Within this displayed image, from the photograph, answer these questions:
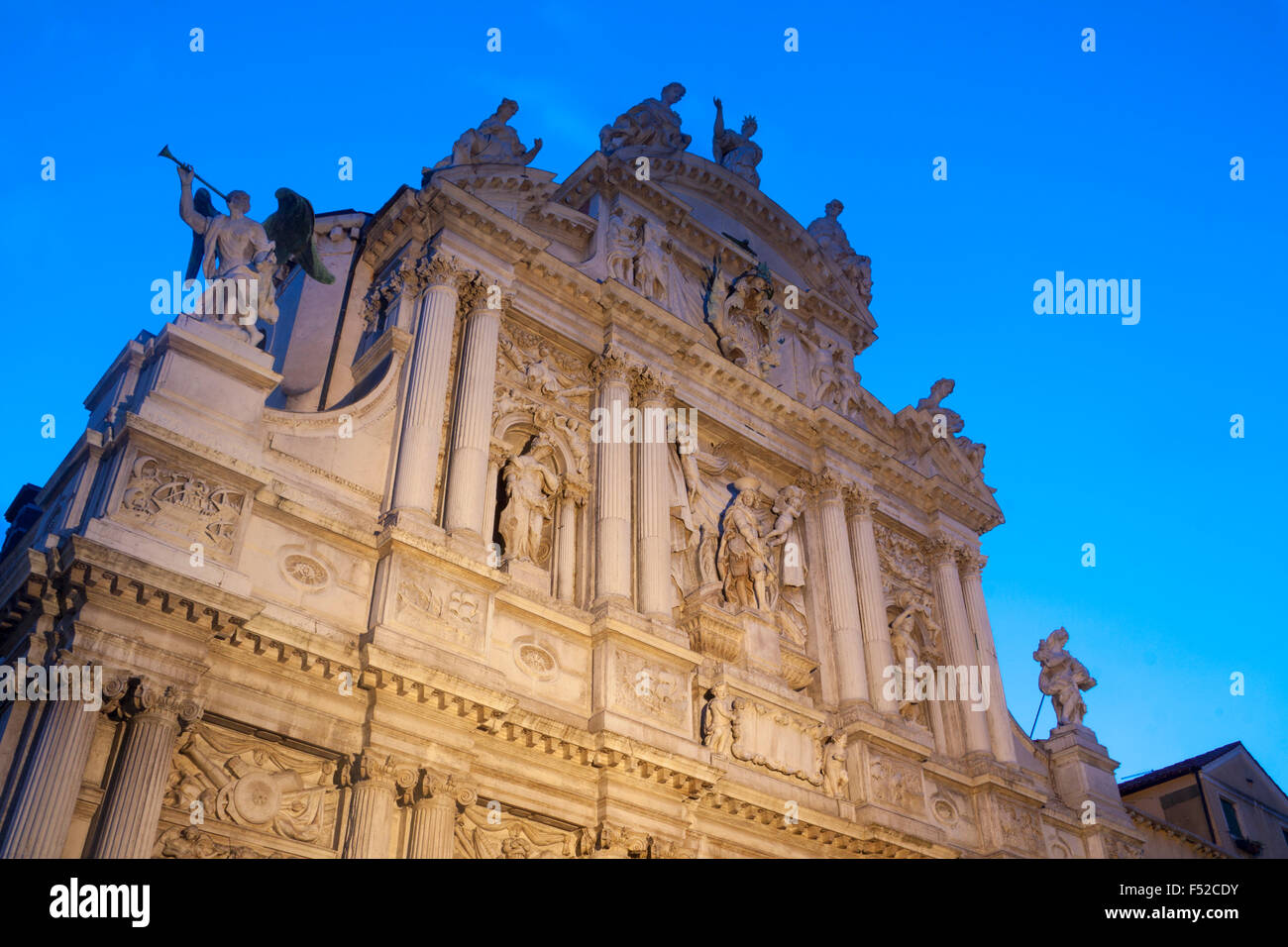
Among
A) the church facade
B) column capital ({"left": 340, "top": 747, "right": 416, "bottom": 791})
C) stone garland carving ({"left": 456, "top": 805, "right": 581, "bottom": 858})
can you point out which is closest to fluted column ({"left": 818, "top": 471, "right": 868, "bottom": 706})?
the church facade

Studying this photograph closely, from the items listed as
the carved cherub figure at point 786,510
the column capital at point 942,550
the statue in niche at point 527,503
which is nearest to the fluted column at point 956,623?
the column capital at point 942,550

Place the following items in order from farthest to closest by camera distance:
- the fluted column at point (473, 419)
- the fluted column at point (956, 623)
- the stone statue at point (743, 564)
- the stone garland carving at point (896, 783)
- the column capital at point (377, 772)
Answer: the fluted column at point (956, 623) < the stone statue at point (743, 564) < the stone garland carving at point (896, 783) < the fluted column at point (473, 419) < the column capital at point (377, 772)

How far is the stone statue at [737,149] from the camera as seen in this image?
22828 mm

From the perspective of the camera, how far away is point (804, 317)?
72.3 feet

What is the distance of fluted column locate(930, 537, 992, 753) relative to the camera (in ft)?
63.6

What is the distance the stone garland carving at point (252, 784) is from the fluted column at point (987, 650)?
12.3 metres

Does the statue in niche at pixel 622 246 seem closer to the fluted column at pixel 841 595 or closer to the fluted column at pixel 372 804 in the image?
the fluted column at pixel 841 595

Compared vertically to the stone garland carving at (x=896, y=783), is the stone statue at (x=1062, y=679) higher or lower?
higher

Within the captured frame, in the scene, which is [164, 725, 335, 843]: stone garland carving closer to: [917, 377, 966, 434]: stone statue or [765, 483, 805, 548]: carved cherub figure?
[765, 483, 805, 548]: carved cherub figure

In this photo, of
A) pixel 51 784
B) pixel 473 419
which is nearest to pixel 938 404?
pixel 473 419

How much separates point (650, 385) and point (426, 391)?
409 centimetres
